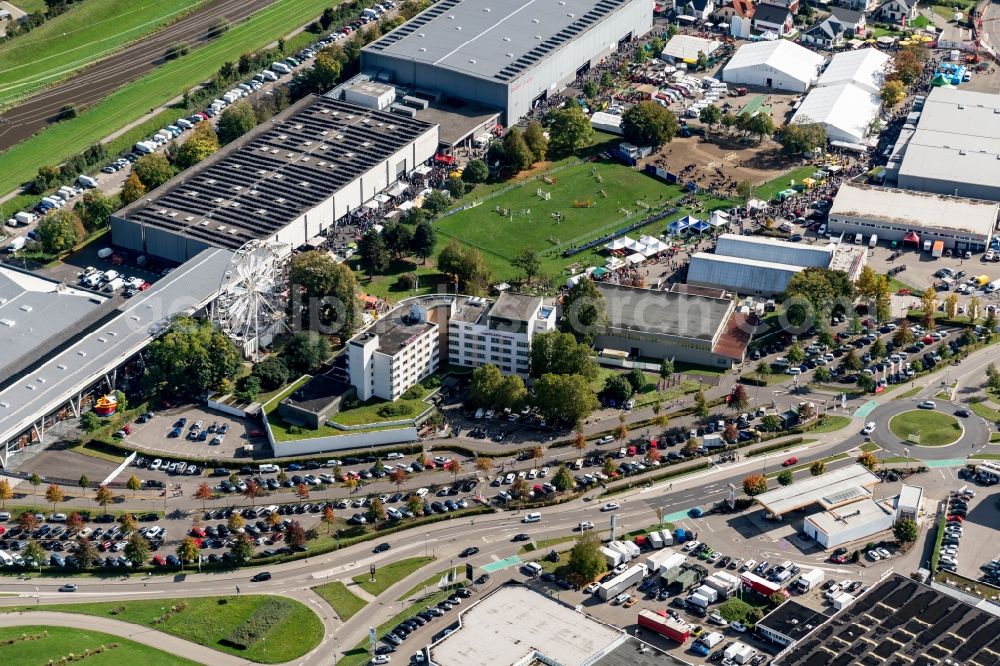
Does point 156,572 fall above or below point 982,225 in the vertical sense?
below

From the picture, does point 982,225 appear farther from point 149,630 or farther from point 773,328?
point 149,630

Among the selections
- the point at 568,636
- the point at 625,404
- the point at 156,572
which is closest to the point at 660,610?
the point at 568,636

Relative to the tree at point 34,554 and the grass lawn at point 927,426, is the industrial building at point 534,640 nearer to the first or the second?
the tree at point 34,554

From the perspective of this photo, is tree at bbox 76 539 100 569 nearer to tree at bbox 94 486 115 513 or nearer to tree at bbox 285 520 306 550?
tree at bbox 94 486 115 513

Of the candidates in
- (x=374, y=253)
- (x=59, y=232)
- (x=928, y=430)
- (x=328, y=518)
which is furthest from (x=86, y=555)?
(x=928, y=430)

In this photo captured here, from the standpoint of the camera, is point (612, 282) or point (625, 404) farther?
point (612, 282)

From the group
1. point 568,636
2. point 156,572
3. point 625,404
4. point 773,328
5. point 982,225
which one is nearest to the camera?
point 568,636
